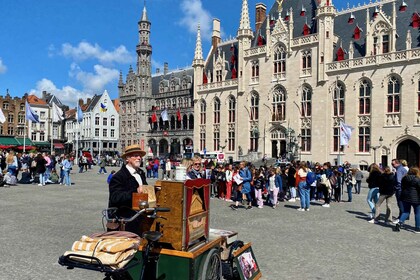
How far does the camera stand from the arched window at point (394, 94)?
3212 centimetres

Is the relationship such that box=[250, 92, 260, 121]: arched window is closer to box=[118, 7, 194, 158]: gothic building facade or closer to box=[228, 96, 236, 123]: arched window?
box=[228, 96, 236, 123]: arched window

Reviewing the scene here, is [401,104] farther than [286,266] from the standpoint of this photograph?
Yes

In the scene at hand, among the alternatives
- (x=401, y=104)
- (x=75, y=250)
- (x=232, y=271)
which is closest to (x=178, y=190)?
(x=75, y=250)

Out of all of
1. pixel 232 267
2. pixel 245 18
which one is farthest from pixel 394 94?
pixel 232 267

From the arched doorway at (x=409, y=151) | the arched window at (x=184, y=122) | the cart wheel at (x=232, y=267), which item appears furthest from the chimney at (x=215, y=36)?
the cart wheel at (x=232, y=267)

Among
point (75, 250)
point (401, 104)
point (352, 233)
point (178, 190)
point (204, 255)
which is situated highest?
point (401, 104)

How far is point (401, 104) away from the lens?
103ft

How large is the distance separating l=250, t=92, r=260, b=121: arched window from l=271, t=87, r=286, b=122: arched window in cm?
245

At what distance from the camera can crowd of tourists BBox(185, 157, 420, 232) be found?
998 centimetres

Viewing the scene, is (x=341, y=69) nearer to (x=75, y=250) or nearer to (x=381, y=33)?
(x=381, y=33)

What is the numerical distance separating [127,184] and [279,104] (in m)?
37.5

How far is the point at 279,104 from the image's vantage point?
40594 mm

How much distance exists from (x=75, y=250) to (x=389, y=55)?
35046mm

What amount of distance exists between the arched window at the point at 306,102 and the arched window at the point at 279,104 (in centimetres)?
243
